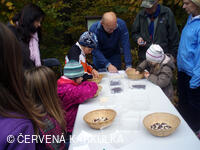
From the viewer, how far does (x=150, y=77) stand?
8.05 feet

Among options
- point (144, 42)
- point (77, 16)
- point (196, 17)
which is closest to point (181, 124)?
point (196, 17)

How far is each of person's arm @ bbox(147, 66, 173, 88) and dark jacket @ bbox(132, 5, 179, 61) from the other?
32.4 inches

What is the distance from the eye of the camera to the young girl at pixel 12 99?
2.41ft

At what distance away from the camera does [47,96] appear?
1416 mm

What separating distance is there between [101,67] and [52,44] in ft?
9.07

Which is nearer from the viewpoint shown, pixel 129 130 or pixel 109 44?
pixel 129 130

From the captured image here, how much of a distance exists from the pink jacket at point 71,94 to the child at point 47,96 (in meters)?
0.50

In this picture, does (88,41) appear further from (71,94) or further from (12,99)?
(12,99)

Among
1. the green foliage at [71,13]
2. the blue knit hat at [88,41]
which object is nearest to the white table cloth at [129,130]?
the blue knit hat at [88,41]

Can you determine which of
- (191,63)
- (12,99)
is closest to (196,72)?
(191,63)

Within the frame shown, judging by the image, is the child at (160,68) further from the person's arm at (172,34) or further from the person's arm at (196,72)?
the person's arm at (172,34)

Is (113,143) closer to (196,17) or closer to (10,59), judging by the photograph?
(10,59)

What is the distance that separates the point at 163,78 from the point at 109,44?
1.14m

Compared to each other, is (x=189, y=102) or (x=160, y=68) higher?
(x=160, y=68)
